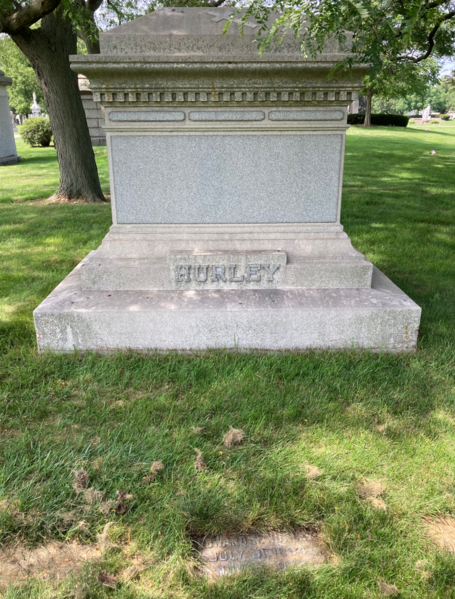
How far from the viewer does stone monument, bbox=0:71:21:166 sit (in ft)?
55.0

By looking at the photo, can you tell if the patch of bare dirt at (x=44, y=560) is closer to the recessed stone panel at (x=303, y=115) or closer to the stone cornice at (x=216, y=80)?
the stone cornice at (x=216, y=80)

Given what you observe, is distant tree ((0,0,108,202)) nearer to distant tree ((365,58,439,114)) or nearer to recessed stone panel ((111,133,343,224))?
distant tree ((365,58,439,114))

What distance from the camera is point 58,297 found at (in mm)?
3943

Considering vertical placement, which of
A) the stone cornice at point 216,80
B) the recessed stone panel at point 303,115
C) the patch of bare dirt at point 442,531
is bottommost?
the patch of bare dirt at point 442,531

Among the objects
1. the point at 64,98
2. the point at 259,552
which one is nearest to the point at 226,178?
the point at 259,552

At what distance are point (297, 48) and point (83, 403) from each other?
2.91 m

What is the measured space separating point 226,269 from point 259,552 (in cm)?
224

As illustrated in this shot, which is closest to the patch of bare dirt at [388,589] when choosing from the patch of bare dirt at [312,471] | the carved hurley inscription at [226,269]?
the patch of bare dirt at [312,471]

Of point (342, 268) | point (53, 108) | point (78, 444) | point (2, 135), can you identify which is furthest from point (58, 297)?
point (2, 135)

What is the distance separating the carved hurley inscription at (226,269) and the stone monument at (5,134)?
1519 centimetres

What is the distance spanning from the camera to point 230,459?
2738 mm

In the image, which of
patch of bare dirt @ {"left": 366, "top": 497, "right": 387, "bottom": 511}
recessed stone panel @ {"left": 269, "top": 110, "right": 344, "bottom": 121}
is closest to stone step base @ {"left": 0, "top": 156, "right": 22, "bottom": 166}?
recessed stone panel @ {"left": 269, "top": 110, "right": 344, "bottom": 121}

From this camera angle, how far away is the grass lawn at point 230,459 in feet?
6.90

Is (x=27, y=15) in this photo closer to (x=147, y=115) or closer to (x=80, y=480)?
(x=147, y=115)
